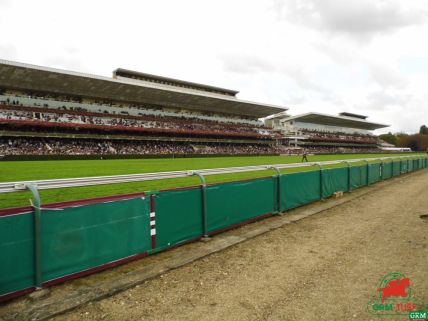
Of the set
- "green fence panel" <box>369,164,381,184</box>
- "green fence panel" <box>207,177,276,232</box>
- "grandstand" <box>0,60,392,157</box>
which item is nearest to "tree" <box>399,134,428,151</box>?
"grandstand" <box>0,60,392,157</box>

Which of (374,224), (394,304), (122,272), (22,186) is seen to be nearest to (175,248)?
(122,272)

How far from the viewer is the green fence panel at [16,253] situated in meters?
3.88

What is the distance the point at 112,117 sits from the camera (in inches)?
2175

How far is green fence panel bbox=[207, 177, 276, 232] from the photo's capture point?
22.6 ft

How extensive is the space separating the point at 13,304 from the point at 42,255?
2.07 ft

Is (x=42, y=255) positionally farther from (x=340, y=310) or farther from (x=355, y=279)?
(x=355, y=279)

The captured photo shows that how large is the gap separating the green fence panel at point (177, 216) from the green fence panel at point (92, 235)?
0.93ft

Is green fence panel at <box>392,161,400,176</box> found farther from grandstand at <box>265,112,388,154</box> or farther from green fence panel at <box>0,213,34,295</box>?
grandstand at <box>265,112,388,154</box>

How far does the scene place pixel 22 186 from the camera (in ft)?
13.7

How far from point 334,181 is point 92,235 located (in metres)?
10.4

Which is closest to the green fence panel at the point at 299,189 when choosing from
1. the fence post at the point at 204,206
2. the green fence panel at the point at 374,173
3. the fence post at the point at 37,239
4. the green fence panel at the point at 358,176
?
the fence post at the point at 204,206

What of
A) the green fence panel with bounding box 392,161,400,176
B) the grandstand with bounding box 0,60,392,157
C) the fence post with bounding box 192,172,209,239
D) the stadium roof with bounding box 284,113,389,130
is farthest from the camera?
the stadium roof with bounding box 284,113,389,130

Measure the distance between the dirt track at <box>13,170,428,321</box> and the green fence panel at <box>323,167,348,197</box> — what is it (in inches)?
174

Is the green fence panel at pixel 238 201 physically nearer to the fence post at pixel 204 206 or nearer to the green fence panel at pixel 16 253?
the fence post at pixel 204 206
